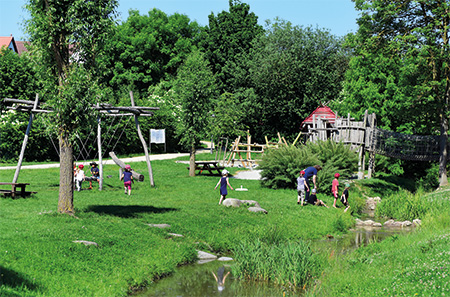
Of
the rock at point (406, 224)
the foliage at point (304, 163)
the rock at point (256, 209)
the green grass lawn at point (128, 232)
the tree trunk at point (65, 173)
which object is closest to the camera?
the green grass lawn at point (128, 232)

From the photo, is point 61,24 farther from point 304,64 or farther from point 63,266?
point 304,64

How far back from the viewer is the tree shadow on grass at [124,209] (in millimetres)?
17366

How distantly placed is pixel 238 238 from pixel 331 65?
137 ft

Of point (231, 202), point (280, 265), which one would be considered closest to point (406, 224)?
point (231, 202)

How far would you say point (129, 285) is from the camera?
455 inches

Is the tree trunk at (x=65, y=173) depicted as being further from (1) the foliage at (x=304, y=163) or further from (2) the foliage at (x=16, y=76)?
(2) the foliage at (x=16, y=76)

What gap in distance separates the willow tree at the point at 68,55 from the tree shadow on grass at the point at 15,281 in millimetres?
5835

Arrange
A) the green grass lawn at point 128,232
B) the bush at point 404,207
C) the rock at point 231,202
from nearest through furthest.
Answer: the green grass lawn at point 128,232 < the rock at point 231,202 < the bush at point 404,207

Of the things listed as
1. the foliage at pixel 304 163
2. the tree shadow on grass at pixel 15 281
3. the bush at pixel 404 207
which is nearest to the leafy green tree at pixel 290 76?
the foliage at pixel 304 163

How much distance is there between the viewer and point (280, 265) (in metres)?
12.6

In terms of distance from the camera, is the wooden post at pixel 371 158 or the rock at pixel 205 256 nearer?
the rock at pixel 205 256

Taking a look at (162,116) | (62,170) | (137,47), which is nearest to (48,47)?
(62,170)

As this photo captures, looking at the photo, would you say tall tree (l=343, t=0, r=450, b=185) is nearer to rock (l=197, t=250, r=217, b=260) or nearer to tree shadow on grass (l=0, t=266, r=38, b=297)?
rock (l=197, t=250, r=217, b=260)

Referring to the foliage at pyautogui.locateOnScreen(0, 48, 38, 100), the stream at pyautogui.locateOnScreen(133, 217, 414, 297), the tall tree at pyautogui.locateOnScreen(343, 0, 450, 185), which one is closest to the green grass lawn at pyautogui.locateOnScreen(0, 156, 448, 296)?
the stream at pyautogui.locateOnScreen(133, 217, 414, 297)
